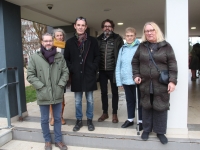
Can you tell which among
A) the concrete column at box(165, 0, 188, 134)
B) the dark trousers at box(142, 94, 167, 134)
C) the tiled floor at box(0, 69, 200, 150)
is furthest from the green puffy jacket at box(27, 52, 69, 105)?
the concrete column at box(165, 0, 188, 134)

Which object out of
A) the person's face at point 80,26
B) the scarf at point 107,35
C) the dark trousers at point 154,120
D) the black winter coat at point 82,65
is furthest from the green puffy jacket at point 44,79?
the dark trousers at point 154,120

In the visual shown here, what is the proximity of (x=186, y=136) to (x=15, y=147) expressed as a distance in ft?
8.24

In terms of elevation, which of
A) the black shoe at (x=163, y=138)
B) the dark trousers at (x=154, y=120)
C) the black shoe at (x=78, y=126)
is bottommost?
the black shoe at (x=163, y=138)

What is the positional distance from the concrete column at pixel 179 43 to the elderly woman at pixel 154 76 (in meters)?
0.23

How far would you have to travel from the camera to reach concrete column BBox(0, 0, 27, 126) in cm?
349

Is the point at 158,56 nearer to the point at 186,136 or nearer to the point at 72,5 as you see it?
the point at 186,136

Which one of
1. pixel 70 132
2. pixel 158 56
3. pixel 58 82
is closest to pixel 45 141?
pixel 70 132

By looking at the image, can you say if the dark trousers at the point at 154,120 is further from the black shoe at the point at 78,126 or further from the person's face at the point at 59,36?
the person's face at the point at 59,36

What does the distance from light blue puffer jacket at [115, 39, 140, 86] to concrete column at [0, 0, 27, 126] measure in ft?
6.36

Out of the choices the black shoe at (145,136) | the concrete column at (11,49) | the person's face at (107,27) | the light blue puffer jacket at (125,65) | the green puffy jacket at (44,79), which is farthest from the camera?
the concrete column at (11,49)

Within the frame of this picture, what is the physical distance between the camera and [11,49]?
143 inches

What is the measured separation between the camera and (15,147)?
306 cm

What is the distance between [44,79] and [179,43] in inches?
73.9

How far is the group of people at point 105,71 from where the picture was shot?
101 inches
